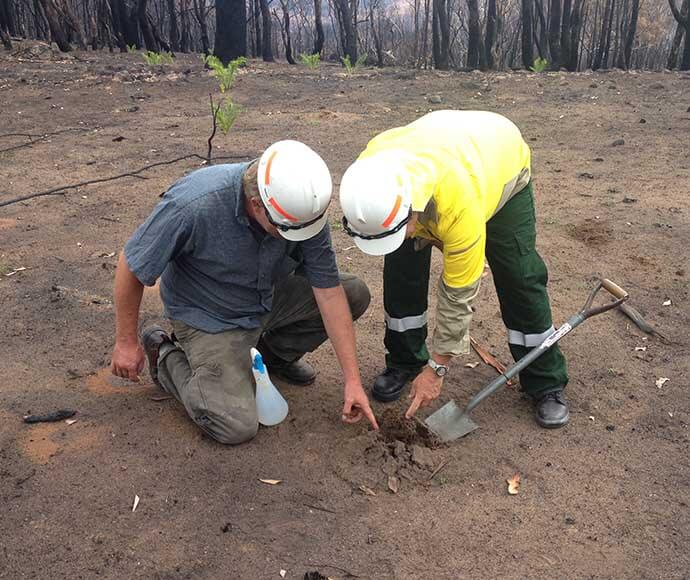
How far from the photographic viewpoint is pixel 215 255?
2.51 metres

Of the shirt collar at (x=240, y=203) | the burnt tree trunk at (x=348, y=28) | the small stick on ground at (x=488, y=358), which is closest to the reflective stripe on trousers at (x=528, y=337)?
the small stick on ground at (x=488, y=358)

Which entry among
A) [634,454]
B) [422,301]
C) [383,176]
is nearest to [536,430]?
[634,454]

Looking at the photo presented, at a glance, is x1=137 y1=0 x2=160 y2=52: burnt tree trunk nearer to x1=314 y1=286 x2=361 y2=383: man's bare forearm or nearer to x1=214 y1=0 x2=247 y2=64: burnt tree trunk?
x1=214 y1=0 x2=247 y2=64: burnt tree trunk

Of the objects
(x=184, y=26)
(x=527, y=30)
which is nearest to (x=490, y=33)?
(x=527, y=30)

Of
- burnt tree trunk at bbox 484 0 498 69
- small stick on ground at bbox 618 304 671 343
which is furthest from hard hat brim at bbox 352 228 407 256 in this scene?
burnt tree trunk at bbox 484 0 498 69

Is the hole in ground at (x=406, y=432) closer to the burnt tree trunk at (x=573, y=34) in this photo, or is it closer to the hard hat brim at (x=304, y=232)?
the hard hat brim at (x=304, y=232)

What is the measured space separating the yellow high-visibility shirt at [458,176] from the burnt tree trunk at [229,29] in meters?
10.3

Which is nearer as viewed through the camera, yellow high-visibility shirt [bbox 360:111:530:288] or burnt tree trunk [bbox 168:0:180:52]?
yellow high-visibility shirt [bbox 360:111:530:288]

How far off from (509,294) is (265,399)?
3.60 feet

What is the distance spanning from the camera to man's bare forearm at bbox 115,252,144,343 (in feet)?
7.77

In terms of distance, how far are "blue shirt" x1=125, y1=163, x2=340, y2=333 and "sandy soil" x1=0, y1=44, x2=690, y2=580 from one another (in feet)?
1.60

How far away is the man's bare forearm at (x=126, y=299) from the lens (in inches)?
93.3

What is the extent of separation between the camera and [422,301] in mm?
2943

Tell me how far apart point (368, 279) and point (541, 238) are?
131 centimetres
